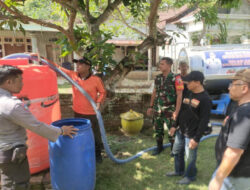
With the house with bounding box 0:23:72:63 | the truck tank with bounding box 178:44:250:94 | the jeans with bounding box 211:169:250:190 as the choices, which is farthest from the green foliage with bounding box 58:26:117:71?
the house with bounding box 0:23:72:63

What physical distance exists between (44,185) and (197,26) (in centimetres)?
1345

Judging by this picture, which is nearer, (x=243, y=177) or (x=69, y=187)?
(x=243, y=177)

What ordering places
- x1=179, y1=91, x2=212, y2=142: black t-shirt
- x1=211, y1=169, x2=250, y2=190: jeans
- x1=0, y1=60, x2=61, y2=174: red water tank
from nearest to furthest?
x1=211, y1=169, x2=250, y2=190: jeans, x1=179, y1=91, x2=212, y2=142: black t-shirt, x1=0, y1=60, x2=61, y2=174: red water tank

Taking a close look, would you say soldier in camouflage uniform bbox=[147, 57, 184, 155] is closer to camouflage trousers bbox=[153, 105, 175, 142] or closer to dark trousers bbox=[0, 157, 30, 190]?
camouflage trousers bbox=[153, 105, 175, 142]

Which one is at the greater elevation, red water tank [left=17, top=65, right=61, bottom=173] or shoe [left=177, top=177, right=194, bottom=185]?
red water tank [left=17, top=65, right=61, bottom=173]

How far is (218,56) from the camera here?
656 centimetres

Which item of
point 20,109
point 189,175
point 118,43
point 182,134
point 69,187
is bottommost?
point 189,175

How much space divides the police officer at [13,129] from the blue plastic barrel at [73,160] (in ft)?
1.32

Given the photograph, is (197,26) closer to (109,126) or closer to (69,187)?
(109,126)

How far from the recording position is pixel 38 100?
116 inches

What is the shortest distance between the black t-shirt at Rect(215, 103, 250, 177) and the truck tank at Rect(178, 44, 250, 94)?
16.6ft

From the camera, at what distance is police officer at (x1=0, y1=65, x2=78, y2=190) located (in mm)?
1896

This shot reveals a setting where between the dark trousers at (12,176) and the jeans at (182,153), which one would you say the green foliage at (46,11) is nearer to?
the jeans at (182,153)

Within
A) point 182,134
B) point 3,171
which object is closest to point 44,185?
point 3,171
